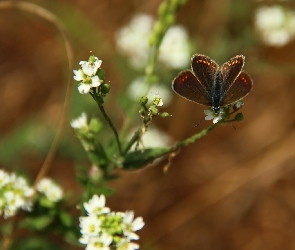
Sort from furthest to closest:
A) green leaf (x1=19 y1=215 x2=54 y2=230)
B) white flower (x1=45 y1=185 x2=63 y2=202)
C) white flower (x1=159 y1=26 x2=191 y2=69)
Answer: white flower (x1=159 y1=26 x2=191 y2=69), white flower (x1=45 y1=185 x2=63 y2=202), green leaf (x1=19 y1=215 x2=54 y2=230)

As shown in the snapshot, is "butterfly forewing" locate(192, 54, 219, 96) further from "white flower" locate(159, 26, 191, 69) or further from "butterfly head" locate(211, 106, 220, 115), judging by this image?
"white flower" locate(159, 26, 191, 69)

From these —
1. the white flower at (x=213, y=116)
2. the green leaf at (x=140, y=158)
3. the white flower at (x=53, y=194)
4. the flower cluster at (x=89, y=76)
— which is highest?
the white flower at (x=53, y=194)

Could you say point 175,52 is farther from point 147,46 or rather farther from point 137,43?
point 137,43

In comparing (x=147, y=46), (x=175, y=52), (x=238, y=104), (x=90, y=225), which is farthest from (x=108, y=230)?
(x=147, y=46)

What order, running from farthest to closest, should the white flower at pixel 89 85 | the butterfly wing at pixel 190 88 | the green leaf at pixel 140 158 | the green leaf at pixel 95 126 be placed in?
the green leaf at pixel 95 126, the green leaf at pixel 140 158, the butterfly wing at pixel 190 88, the white flower at pixel 89 85

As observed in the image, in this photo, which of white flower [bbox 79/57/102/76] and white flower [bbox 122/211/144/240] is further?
white flower [bbox 122/211/144/240]

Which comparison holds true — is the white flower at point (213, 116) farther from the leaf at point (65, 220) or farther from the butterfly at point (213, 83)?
the leaf at point (65, 220)

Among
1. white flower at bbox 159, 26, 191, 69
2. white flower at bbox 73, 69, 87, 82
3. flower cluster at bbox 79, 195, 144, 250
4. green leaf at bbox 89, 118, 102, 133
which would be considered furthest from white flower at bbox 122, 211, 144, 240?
white flower at bbox 159, 26, 191, 69

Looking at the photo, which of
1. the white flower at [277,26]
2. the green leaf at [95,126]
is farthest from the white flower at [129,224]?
the white flower at [277,26]
